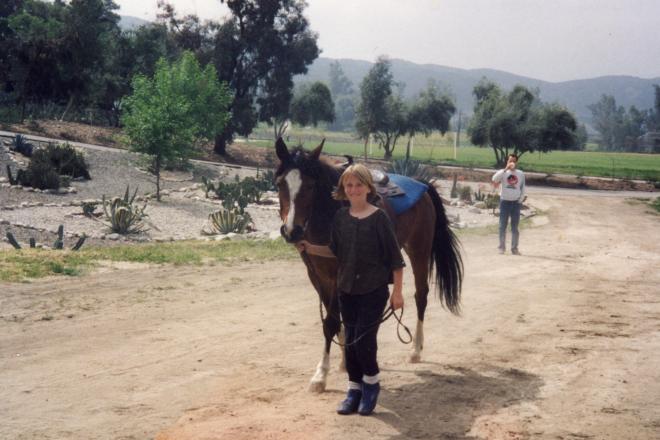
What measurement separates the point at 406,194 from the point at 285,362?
203 cm

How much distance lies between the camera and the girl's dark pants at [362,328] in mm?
5332

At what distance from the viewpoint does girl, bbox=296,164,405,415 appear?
17.3 ft

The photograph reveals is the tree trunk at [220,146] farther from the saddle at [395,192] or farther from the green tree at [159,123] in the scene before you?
the saddle at [395,192]

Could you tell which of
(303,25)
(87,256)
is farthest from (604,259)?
(303,25)

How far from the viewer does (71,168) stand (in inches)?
1109

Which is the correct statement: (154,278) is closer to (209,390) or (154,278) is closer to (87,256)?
(87,256)

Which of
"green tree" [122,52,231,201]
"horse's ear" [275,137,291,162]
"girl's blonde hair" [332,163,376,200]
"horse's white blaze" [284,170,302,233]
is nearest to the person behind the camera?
"girl's blonde hair" [332,163,376,200]

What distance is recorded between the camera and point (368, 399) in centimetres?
538

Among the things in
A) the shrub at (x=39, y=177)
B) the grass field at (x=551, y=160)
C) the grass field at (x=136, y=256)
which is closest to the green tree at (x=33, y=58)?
the grass field at (x=551, y=160)

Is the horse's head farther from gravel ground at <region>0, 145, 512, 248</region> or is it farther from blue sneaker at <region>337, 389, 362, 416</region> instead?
gravel ground at <region>0, 145, 512, 248</region>

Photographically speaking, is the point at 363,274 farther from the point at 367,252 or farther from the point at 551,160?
the point at 551,160

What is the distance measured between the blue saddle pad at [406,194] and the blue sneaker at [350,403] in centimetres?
210

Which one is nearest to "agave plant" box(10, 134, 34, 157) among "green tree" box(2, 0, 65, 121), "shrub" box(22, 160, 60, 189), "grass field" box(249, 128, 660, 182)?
"shrub" box(22, 160, 60, 189)

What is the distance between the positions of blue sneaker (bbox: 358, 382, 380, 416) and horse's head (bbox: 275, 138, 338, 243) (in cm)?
123
